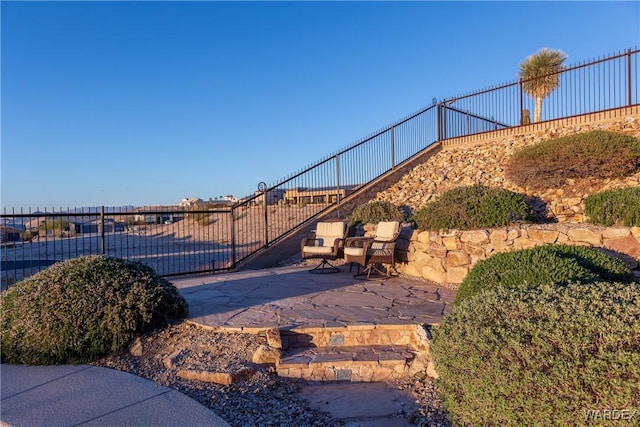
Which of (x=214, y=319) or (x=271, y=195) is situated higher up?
(x=271, y=195)

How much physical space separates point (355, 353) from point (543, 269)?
5.86 ft

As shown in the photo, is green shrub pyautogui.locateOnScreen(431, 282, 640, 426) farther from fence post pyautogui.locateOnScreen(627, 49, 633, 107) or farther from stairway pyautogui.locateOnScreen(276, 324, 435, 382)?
fence post pyautogui.locateOnScreen(627, 49, 633, 107)

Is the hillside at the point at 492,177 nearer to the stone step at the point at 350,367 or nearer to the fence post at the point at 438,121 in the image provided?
the fence post at the point at 438,121

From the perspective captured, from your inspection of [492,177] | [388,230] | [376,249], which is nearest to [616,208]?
[388,230]

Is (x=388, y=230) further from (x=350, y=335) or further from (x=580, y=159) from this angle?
(x=580, y=159)

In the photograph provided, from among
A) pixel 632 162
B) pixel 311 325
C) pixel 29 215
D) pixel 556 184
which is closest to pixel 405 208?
pixel 556 184

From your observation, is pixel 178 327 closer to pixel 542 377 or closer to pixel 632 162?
pixel 542 377

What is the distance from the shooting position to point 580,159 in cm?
764

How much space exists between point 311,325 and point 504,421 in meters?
2.51

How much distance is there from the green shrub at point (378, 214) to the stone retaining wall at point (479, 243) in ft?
3.90

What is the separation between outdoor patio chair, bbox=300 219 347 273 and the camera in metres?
7.98

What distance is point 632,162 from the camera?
7.48m

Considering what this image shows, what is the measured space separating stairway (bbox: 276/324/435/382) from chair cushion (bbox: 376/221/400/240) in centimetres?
314

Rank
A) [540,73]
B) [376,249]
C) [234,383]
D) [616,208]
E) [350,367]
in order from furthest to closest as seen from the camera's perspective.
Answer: [540,73] < [376,249] < [616,208] < [350,367] < [234,383]
